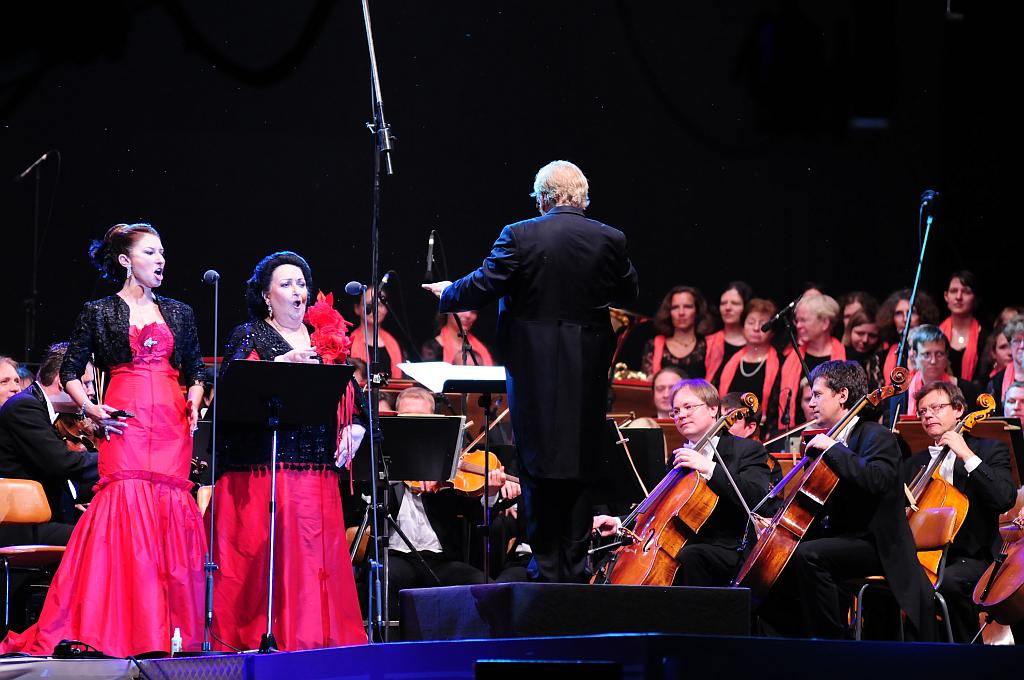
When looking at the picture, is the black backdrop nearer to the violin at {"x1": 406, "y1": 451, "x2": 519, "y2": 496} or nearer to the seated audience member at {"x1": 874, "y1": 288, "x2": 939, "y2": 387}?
the seated audience member at {"x1": 874, "y1": 288, "x2": 939, "y2": 387}

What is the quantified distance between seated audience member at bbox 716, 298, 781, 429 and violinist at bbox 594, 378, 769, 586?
234 centimetres

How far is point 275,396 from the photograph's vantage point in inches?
176

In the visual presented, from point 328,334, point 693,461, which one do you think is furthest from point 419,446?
point 693,461

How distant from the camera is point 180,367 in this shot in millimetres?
4844

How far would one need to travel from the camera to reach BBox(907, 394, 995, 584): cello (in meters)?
5.21

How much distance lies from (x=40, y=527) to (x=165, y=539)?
1.36 meters

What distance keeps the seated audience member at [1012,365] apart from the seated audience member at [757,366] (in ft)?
4.24

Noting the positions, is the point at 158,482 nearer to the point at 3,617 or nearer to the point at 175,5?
the point at 3,617

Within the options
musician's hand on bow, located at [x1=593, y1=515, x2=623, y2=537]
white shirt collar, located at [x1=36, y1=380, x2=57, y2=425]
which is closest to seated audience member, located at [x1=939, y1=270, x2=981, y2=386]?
musician's hand on bow, located at [x1=593, y1=515, x2=623, y2=537]

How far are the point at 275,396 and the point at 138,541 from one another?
0.75 metres

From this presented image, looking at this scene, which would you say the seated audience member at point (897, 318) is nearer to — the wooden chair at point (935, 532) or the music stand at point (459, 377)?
the wooden chair at point (935, 532)

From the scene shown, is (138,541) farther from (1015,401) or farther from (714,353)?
(714,353)

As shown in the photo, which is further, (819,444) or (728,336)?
(728,336)

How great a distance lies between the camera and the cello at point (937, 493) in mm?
5211
